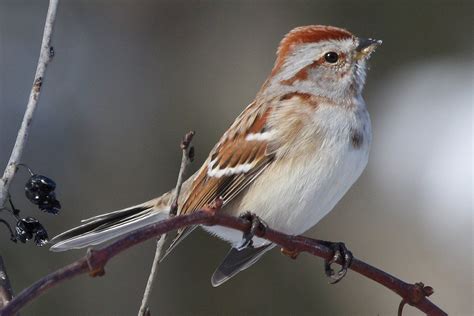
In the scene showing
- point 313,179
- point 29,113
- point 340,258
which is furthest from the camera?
point 313,179

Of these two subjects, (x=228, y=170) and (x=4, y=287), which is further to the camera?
(x=228, y=170)

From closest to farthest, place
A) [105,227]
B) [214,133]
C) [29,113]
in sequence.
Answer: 1. [29,113]
2. [105,227]
3. [214,133]

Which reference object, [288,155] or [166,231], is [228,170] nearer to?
[288,155]

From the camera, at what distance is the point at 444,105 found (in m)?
6.43

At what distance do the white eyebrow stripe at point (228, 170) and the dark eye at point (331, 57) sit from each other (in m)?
0.48

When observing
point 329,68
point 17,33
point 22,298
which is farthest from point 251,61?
point 22,298

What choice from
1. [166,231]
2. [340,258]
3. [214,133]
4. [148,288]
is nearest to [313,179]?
[340,258]

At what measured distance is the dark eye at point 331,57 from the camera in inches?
115

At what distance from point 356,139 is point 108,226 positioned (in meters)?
0.81

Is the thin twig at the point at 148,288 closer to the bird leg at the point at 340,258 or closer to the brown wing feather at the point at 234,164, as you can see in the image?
the bird leg at the point at 340,258

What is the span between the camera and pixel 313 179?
8.38 ft

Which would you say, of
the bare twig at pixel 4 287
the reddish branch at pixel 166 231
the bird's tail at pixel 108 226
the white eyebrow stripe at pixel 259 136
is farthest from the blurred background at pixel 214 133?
the bare twig at pixel 4 287

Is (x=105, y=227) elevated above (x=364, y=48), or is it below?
below

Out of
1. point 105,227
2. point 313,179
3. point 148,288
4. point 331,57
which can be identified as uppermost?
point 331,57
